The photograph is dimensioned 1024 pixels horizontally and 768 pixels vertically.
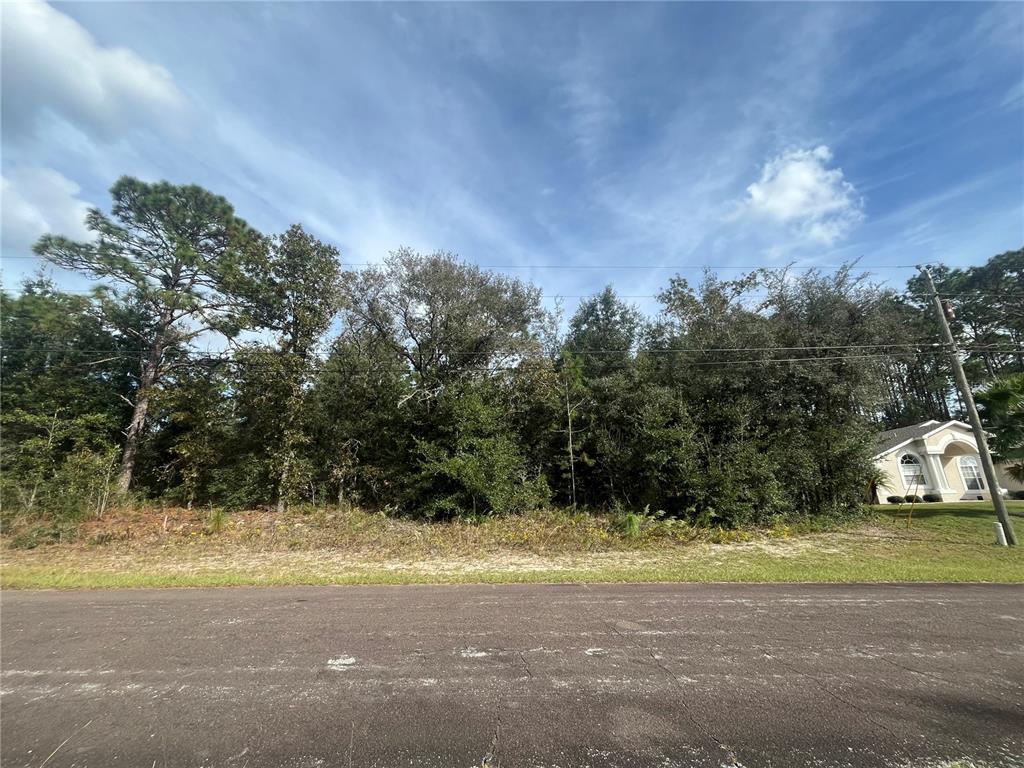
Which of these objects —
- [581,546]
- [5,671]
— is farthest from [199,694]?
[581,546]

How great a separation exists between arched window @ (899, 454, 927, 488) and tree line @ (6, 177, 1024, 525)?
28.1 ft

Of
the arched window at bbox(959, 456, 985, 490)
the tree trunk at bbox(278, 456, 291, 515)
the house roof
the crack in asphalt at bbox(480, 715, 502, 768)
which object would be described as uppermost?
the house roof

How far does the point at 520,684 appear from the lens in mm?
3891

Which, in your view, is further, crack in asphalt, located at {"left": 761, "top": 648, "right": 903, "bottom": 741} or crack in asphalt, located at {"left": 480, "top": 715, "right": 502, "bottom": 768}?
crack in asphalt, located at {"left": 761, "top": 648, "right": 903, "bottom": 741}

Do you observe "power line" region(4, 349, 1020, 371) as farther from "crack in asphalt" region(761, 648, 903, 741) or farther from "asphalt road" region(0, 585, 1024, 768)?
"crack in asphalt" region(761, 648, 903, 741)

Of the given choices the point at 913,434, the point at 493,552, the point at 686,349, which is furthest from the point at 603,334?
the point at 913,434

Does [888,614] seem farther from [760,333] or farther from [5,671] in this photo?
[760,333]

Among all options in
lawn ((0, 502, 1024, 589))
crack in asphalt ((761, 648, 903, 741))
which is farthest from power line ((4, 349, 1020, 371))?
crack in asphalt ((761, 648, 903, 741))

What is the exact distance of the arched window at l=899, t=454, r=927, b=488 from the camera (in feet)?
80.8

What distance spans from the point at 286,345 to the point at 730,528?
18.6 m

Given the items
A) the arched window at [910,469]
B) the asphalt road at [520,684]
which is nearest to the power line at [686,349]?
the arched window at [910,469]

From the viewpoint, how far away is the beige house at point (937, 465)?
78.8 ft

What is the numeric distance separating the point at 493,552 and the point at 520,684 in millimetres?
8186

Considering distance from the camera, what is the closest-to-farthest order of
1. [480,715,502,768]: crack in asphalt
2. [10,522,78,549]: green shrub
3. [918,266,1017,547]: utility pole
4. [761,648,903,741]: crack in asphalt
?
[480,715,502,768]: crack in asphalt, [761,648,903,741]: crack in asphalt, [918,266,1017,547]: utility pole, [10,522,78,549]: green shrub
